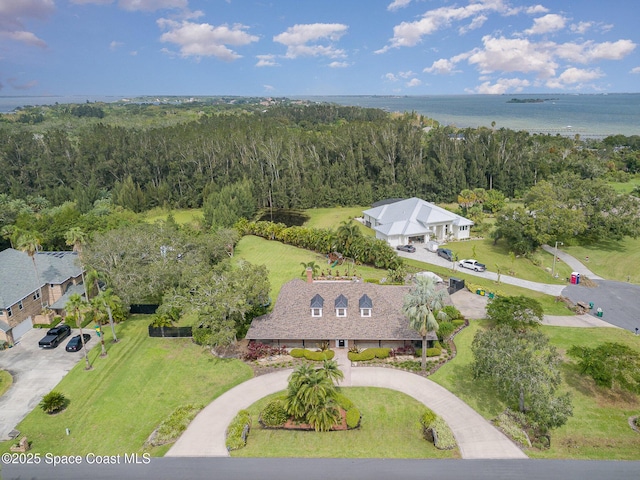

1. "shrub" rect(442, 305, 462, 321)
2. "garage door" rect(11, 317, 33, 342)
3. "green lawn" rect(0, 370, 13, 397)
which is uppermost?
"shrub" rect(442, 305, 462, 321)

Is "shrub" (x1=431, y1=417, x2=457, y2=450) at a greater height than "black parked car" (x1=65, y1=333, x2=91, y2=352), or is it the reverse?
"shrub" (x1=431, y1=417, x2=457, y2=450)

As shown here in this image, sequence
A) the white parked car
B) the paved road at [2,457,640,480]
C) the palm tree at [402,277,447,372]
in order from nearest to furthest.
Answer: the paved road at [2,457,640,480]
the palm tree at [402,277,447,372]
the white parked car

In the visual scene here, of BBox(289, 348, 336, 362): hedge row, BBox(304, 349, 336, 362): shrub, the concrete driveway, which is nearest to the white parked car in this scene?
BBox(289, 348, 336, 362): hedge row

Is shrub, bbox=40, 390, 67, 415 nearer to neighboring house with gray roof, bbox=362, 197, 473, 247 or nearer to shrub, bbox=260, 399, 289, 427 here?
shrub, bbox=260, 399, 289, 427

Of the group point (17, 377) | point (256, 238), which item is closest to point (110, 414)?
point (17, 377)

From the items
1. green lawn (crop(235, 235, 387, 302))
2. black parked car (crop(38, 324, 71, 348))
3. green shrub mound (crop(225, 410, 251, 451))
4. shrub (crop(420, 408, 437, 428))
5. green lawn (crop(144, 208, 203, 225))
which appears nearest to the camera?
green shrub mound (crop(225, 410, 251, 451))

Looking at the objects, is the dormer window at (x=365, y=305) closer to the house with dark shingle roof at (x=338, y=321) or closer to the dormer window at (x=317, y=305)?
the house with dark shingle roof at (x=338, y=321)
